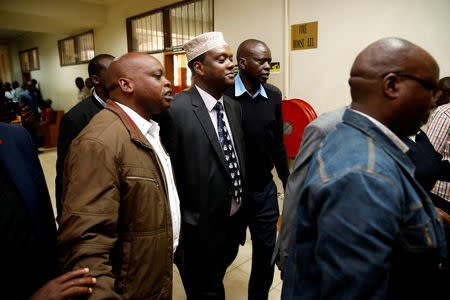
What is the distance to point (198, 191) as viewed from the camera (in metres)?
1.55

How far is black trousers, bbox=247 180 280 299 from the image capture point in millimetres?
1918

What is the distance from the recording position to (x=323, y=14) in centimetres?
293

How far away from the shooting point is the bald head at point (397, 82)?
0.75 metres

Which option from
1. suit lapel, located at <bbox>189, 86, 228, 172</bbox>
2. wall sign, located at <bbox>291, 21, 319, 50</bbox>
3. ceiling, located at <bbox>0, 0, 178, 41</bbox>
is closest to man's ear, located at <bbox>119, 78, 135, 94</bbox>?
suit lapel, located at <bbox>189, 86, 228, 172</bbox>

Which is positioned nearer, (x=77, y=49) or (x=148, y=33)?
(x=148, y=33)

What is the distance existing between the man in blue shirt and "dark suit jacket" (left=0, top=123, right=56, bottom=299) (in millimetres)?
1316

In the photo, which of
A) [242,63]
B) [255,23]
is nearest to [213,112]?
[242,63]

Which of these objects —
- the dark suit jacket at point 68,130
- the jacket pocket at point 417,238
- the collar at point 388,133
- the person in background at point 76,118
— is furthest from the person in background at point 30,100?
the jacket pocket at point 417,238

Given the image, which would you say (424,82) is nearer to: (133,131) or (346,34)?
(133,131)

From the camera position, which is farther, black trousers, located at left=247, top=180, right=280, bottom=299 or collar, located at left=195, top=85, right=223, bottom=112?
black trousers, located at left=247, top=180, right=280, bottom=299

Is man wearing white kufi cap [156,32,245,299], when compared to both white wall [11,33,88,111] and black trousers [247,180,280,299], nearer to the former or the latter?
black trousers [247,180,280,299]

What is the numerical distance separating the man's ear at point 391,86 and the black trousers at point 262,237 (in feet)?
4.52

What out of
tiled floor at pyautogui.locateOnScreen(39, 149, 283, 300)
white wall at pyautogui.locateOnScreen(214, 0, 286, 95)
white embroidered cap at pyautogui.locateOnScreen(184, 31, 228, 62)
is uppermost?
white wall at pyautogui.locateOnScreen(214, 0, 286, 95)

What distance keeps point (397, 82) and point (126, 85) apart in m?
0.99
